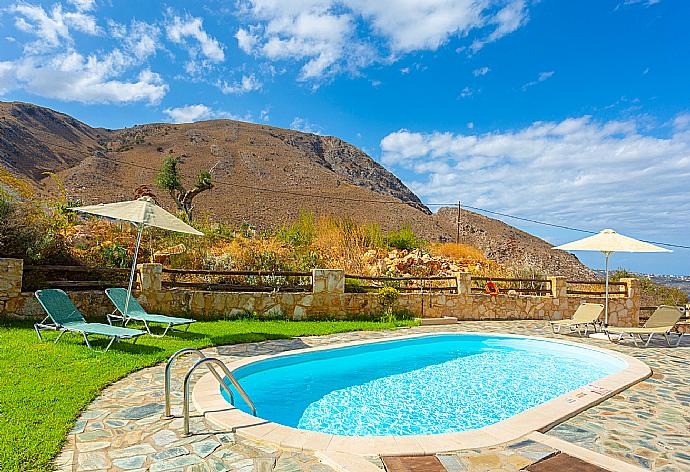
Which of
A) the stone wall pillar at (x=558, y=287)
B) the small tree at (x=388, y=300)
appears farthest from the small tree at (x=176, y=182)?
the stone wall pillar at (x=558, y=287)

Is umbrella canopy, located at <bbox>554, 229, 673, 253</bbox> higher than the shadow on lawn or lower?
higher

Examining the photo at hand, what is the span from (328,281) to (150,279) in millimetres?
4068

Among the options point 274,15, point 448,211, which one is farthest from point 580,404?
point 448,211

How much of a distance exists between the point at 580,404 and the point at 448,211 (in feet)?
154

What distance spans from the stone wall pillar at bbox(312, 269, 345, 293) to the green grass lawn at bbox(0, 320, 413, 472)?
5.64 feet

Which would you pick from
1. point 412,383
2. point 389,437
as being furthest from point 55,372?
point 412,383

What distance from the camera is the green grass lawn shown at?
339cm

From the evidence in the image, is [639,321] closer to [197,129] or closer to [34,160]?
[34,160]

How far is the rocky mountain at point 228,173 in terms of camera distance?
39.4 m

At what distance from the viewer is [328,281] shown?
437 inches

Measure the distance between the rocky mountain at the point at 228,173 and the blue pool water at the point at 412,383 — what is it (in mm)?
18520

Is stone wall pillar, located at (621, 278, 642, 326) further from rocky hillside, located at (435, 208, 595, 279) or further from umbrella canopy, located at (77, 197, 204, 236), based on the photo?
umbrella canopy, located at (77, 197, 204, 236)

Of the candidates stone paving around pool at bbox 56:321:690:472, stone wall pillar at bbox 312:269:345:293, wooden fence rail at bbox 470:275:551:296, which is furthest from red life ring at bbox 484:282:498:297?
stone paving around pool at bbox 56:321:690:472

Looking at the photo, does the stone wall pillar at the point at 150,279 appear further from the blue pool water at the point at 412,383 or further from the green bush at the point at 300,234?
the green bush at the point at 300,234
